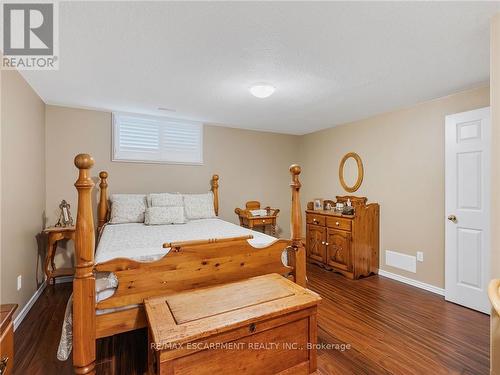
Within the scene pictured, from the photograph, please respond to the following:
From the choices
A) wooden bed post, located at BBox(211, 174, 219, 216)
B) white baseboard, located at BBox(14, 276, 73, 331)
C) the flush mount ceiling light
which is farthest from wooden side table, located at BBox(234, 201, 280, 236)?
white baseboard, located at BBox(14, 276, 73, 331)

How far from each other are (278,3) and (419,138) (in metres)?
2.60

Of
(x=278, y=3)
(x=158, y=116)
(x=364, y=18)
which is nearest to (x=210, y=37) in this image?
(x=278, y=3)

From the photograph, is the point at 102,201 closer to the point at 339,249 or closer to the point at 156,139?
the point at 156,139

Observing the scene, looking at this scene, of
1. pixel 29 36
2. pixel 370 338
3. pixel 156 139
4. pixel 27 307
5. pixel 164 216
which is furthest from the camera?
pixel 156 139

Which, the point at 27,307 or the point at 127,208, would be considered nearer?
the point at 27,307

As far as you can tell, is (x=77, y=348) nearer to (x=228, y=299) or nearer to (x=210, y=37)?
(x=228, y=299)

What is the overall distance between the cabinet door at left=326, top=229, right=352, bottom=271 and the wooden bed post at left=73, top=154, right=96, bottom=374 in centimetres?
291

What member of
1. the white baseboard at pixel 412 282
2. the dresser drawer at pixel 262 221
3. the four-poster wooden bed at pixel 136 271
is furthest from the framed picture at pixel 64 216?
the white baseboard at pixel 412 282

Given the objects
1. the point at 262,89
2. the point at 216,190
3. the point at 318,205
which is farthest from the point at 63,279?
the point at 318,205

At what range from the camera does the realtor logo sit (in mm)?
1433

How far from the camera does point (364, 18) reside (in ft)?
4.89

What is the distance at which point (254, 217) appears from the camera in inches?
159

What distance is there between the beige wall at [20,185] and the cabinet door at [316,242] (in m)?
3.51

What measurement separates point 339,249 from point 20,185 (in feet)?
12.0
